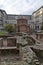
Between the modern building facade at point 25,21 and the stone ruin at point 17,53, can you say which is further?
the modern building facade at point 25,21

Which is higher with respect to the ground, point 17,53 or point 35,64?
point 35,64

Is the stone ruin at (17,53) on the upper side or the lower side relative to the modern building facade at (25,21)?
lower

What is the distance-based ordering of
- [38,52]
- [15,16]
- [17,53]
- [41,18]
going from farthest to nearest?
1. [15,16]
2. [41,18]
3. [17,53]
4. [38,52]

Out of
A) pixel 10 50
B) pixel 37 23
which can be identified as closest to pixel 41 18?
pixel 37 23

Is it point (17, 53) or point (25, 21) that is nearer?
point (17, 53)

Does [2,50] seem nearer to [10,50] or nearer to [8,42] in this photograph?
[10,50]

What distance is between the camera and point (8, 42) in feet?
63.7

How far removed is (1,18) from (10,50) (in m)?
37.8

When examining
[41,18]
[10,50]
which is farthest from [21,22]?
[10,50]

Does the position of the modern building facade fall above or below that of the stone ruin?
above

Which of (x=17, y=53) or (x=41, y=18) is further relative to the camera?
(x=41, y=18)

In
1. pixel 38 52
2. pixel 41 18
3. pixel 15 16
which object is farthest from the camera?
pixel 15 16

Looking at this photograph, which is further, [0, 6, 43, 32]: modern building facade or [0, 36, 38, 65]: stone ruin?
[0, 6, 43, 32]: modern building facade

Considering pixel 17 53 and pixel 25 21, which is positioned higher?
pixel 25 21
